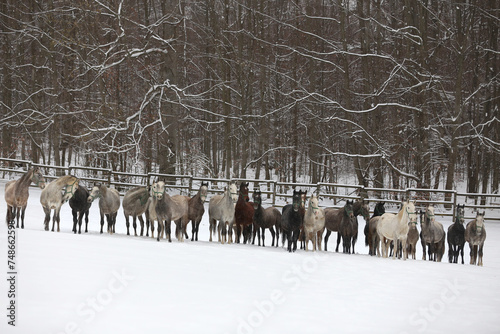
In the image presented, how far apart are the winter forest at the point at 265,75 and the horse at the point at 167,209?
9108 mm

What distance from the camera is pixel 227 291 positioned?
859 cm

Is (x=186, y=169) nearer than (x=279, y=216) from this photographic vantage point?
No

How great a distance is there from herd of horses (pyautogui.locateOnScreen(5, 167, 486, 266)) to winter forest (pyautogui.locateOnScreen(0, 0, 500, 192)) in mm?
8459

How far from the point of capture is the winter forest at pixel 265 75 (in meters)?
23.2

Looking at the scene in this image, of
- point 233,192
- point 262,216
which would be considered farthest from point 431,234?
point 233,192

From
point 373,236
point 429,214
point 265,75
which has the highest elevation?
point 265,75

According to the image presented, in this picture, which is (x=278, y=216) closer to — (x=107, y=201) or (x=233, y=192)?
(x=233, y=192)

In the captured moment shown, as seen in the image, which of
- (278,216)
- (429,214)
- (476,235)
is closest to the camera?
(476,235)

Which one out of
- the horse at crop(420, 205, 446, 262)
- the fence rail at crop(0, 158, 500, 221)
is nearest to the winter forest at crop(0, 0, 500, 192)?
→ the fence rail at crop(0, 158, 500, 221)

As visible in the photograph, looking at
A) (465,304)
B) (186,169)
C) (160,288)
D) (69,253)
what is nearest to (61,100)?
(186,169)

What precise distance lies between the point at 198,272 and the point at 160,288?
1282 mm

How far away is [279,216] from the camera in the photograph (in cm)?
1458

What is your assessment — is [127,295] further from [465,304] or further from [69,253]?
[465,304]

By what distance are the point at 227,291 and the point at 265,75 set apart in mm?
20378
